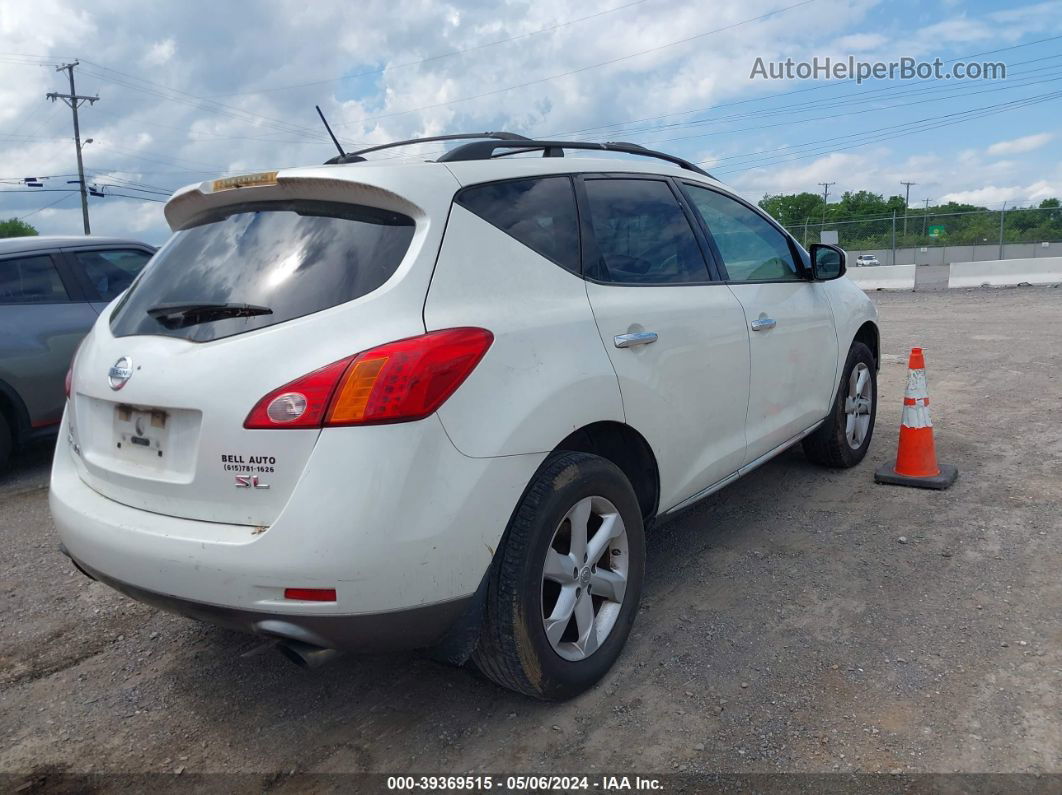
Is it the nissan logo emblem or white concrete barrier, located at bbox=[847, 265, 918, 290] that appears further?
white concrete barrier, located at bbox=[847, 265, 918, 290]

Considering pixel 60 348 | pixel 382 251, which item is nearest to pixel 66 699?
pixel 382 251

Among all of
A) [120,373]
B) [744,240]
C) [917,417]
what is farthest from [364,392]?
[917,417]

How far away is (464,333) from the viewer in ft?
8.09

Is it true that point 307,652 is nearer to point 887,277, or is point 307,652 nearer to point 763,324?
point 763,324

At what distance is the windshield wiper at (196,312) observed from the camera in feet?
8.21

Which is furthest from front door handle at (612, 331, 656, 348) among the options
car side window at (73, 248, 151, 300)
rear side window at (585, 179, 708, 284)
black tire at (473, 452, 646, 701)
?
car side window at (73, 248, 151, 300)

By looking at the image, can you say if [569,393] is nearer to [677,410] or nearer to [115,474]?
[677,410]

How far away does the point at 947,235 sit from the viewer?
29.0 metres

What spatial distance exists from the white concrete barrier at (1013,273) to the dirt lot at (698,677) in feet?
66.6

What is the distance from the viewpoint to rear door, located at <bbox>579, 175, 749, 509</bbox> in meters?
3.10

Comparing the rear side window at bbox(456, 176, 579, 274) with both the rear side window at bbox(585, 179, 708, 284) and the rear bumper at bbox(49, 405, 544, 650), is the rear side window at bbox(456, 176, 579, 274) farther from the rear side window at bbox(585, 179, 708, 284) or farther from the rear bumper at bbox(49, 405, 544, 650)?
the rear bumper at bbox(49, 405, 544, 650)

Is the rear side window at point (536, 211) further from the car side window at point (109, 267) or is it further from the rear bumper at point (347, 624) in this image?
the car side window at point (109, 267)

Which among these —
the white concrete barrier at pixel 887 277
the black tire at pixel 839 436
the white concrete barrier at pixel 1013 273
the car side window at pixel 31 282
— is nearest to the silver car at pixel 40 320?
the car side window at pixel 31 282

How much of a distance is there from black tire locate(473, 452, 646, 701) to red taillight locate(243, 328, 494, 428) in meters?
0.50
